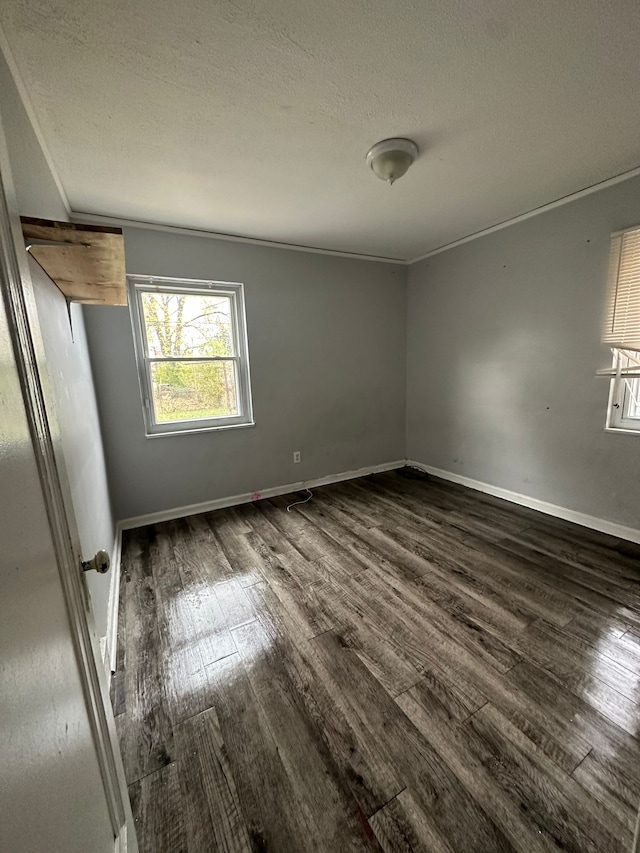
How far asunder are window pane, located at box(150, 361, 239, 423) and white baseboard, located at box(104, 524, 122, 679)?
1.14 metres

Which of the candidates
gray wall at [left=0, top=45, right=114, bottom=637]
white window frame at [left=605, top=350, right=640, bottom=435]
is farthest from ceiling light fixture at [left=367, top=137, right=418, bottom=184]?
white window frame at [left=605, top=350, right=640, bottom=435]

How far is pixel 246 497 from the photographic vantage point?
3.37m

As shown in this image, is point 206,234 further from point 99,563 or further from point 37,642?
point 37,642

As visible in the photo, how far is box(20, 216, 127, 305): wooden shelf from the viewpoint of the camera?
3.39 feet

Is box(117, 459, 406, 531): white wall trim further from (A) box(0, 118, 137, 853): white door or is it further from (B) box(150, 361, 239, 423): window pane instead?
(A) box(0, 118, 137, 853): white door

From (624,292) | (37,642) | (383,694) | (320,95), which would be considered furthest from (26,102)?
(624,292)

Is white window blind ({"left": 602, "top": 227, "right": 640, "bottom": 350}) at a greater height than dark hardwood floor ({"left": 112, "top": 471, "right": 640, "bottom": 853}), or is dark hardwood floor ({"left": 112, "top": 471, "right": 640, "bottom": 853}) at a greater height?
white window blind ({"left": 602, "top": 227, "right": 640, "bottom": 350})

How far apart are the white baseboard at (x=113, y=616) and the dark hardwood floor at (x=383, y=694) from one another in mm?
56

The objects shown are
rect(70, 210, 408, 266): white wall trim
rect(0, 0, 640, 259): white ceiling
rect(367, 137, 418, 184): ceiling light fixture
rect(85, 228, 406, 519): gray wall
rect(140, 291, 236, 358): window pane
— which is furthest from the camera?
rect(140, 291, 236, 358): window pane

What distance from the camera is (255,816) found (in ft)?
3.43

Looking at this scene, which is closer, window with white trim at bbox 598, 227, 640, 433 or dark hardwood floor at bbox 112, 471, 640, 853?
dark hardwood floor at bbox 112, 471, 640, 853

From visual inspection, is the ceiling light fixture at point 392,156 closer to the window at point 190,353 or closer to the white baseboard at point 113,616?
the window at point 190,353

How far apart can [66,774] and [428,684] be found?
4.45 feet

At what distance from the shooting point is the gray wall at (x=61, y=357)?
1168mm
